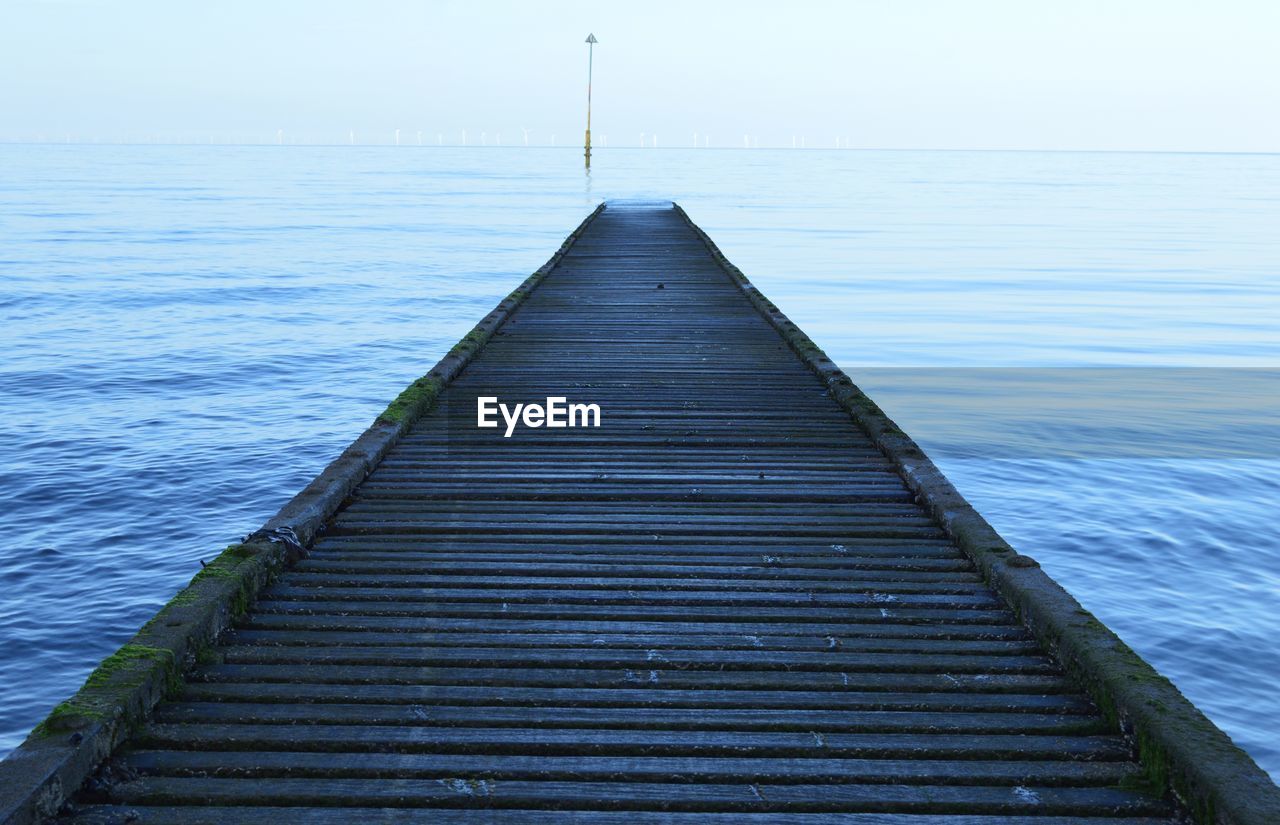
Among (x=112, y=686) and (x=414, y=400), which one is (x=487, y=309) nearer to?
(x=414, y=400)

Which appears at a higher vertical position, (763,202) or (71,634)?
(763,202)

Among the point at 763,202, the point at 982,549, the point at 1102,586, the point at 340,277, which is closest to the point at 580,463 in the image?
the point at 982,549

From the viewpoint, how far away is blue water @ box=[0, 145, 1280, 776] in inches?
368

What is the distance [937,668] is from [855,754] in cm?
81

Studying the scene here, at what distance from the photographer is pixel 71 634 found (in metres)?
8.45

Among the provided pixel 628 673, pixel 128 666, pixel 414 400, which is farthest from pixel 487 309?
pixel 128 666

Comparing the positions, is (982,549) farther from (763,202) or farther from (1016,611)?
(763,202)

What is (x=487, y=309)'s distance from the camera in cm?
2903

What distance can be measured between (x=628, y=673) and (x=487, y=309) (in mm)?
24870

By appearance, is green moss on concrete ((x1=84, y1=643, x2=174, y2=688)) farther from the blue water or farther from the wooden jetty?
the blue water

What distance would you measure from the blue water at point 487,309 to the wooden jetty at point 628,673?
2.70 m

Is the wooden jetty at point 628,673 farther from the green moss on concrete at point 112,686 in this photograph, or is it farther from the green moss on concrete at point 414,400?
the green moss on concrete at point 414,400

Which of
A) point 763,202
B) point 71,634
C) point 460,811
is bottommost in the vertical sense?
point 71,634

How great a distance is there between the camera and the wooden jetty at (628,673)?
12.3 feet
